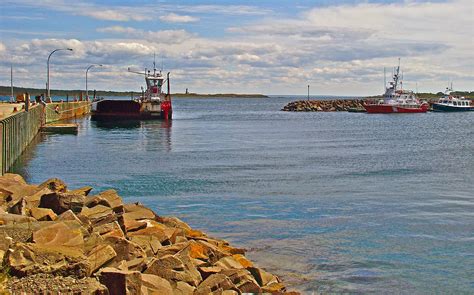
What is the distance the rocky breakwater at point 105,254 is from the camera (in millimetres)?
7984

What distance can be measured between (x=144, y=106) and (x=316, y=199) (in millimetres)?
53822

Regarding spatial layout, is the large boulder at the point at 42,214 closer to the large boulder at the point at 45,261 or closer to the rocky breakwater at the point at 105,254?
the rocky breakwater at the point at 105,254

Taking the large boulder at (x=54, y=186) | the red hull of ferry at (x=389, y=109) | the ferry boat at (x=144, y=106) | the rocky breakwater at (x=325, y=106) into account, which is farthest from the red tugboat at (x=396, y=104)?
the large boulder at (x=54, y=186)

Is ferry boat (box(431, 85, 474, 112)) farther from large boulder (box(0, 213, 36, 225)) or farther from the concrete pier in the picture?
large boulder (box(0, 213, 36, 225))

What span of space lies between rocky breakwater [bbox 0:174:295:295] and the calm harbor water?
2.22 m

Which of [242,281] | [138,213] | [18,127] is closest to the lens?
[242,281]

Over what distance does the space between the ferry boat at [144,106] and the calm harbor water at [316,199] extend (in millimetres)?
26991

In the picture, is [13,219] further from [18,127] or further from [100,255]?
[18,127]

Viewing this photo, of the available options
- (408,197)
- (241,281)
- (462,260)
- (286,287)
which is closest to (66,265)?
(241,281)

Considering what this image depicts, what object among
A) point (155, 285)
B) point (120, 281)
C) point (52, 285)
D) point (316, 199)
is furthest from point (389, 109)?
point (52, 285)

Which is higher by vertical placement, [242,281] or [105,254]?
[105,254]

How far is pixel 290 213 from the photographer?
20.4 metres

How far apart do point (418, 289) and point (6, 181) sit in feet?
36.8

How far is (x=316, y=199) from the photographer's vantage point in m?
23.0
